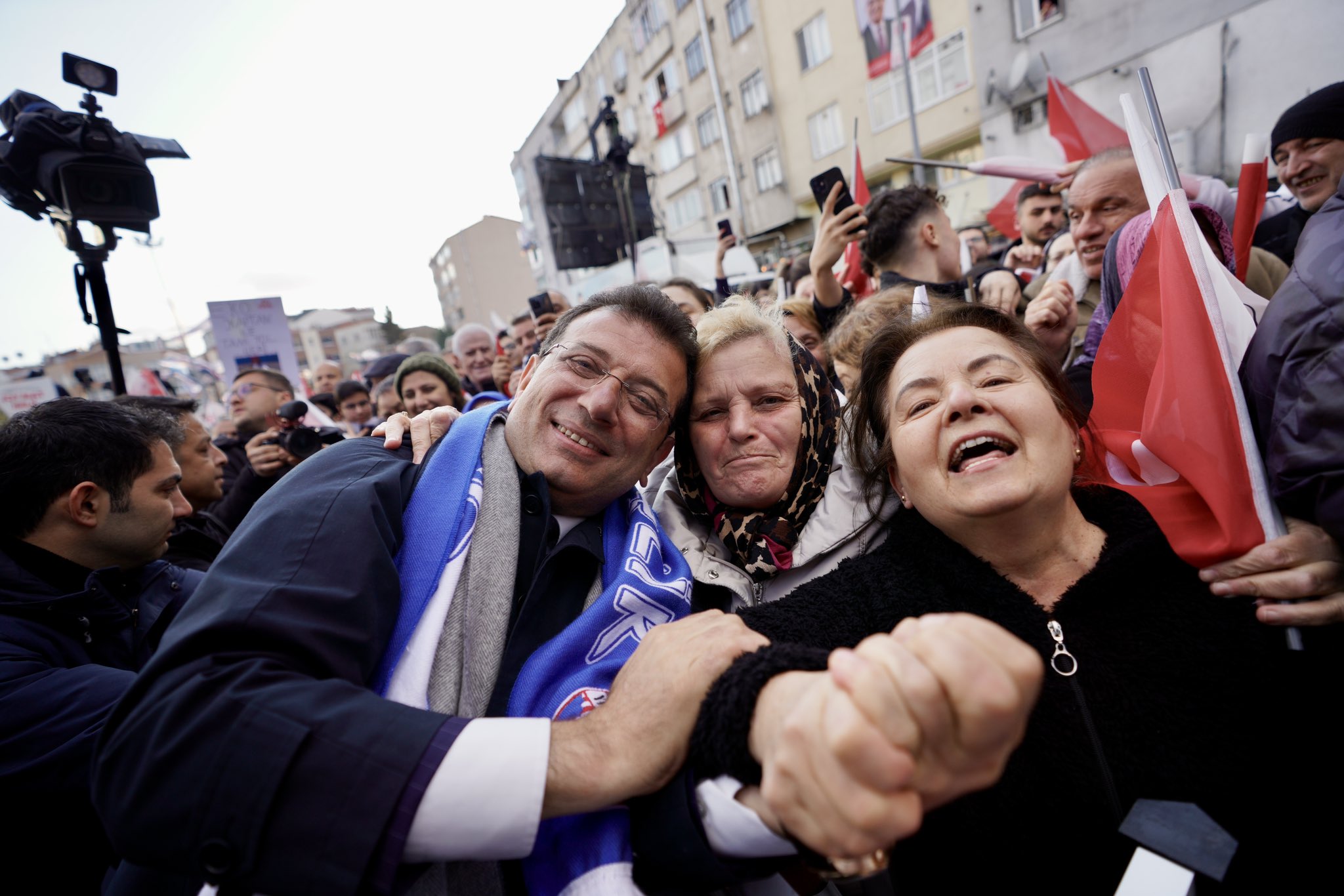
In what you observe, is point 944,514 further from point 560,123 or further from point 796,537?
point 560,123

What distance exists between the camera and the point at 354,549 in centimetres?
128

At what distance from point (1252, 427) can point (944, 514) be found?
772mm

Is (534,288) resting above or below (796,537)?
above

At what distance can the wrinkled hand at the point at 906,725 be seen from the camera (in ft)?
2.34

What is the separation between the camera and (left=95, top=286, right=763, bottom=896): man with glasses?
0.97 metres

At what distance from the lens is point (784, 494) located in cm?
196

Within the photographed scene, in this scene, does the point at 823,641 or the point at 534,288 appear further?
the point at 534,288

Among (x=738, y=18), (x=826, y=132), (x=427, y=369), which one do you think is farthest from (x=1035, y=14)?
(x=427, y=369)

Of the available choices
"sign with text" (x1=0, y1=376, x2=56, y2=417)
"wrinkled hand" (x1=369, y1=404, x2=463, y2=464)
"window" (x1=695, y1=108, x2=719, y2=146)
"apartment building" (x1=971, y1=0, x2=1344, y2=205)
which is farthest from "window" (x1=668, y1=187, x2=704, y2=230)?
"wrinkled hand" (x1=369, y1=404, x2=463, y2=464)

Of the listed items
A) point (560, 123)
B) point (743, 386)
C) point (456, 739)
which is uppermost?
point (560, 123)

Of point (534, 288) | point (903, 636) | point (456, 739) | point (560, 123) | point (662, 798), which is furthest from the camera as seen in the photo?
point (534, 288)

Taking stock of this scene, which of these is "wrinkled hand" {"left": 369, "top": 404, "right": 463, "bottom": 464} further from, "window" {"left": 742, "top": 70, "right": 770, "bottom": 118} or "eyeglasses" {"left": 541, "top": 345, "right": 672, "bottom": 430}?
"window" {"left": 742, "top": 70, "right": 770, "bottom": 118}

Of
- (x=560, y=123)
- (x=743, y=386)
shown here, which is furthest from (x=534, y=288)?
(x=743, y=386)

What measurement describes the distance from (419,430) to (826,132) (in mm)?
21984
